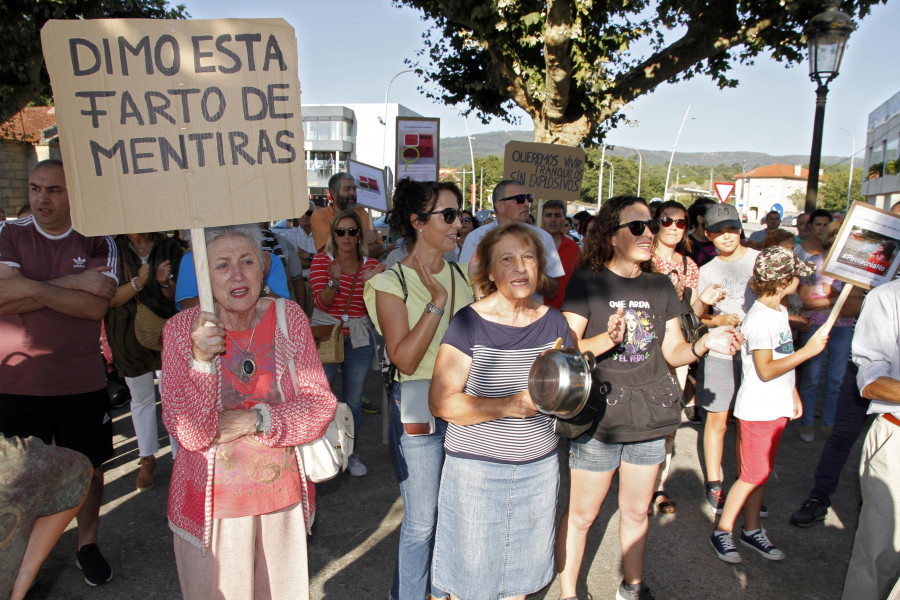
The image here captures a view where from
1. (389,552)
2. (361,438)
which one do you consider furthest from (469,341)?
(361,438)

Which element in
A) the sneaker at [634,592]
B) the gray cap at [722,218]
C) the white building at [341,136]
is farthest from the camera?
the white building at [341,136]

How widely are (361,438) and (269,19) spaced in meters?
4.18

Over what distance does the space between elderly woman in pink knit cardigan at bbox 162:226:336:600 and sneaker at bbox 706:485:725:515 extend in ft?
10.1

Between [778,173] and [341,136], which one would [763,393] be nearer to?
[341,136]

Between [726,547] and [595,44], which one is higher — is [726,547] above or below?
below

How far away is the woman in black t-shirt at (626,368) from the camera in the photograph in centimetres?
294

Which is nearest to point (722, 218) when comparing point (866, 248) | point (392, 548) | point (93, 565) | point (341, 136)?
point (866, 248)

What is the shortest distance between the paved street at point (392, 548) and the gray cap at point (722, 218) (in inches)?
78.6

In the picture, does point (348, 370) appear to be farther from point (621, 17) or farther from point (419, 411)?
point (621, 17)

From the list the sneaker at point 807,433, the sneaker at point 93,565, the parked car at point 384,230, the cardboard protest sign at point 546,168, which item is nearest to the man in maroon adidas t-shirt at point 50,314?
the sneaker at point 93,565

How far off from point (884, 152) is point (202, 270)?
2531 inches

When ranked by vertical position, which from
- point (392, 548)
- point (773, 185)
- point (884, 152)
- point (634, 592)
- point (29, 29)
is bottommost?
point (392, 548)

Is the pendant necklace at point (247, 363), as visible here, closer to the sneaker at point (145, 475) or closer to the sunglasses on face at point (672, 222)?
the sneaker at point (145, 475)

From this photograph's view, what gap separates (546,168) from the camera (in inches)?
283
